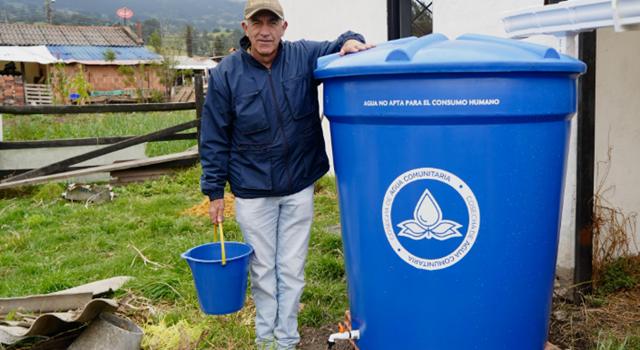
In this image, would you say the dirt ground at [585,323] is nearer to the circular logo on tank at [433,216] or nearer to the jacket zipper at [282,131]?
the jacket zipper at [282,131]

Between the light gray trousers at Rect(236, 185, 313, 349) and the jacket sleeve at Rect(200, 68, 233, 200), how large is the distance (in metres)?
0.15

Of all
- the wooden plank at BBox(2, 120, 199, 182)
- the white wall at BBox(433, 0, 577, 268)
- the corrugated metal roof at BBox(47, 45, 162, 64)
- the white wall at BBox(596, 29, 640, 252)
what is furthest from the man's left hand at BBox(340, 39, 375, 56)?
the corrugated metal roof at BBox(47, 45, 162, 64)

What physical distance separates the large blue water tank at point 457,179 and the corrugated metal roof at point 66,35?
5557 centimetres

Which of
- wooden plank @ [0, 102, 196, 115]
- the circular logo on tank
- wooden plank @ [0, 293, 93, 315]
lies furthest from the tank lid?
wooden plank @ [0, 102, 196, 115]

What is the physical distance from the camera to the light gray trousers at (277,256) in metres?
2.89

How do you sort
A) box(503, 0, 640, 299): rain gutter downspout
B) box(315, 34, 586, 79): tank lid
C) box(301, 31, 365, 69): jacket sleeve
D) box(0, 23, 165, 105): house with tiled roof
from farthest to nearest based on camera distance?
box(0, 23, 165, 105): house with tiled roof, box(301, 31, 365, 69): jacket sleeve, box(503, 0, 640, 299): rain gutter downspout, box(315, 34, 586, 79): tank lid

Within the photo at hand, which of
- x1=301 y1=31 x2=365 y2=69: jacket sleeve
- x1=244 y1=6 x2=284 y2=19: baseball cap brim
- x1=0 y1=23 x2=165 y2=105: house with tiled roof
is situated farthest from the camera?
x1=0 y1=23 x2=165 y2=105: house with tiled roof

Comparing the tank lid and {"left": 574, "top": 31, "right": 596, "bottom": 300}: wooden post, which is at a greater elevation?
the tank lid

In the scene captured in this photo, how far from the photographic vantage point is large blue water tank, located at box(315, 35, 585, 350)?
2.07 m

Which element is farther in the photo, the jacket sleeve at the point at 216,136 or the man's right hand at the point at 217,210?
the man's right hand at the point at 217,210

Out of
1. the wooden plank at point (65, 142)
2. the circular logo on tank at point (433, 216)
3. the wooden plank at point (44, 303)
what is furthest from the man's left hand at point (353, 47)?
the wooden plank at point (65, 142)

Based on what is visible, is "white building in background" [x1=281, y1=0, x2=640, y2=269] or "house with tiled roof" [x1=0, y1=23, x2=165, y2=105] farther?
"house with tiled roof" [x1=0, y1=23, x2=165, y2=105]

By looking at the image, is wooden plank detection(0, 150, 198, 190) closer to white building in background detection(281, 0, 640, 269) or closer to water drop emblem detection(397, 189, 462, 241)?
white building in background detection(281, 0, 640, 269)


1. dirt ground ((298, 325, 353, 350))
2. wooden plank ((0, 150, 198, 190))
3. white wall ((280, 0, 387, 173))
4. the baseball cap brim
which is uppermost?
white wall ((280, 0, 387, 173))
